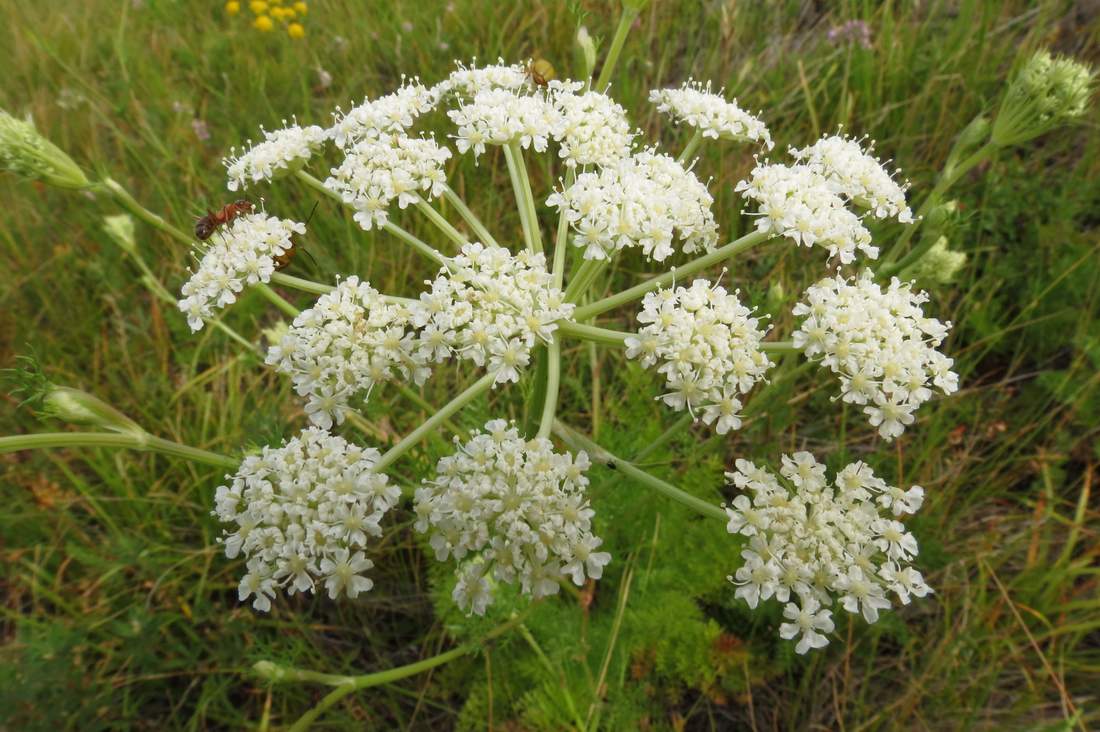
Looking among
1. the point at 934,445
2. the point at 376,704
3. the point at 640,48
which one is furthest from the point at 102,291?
the point at 934,445

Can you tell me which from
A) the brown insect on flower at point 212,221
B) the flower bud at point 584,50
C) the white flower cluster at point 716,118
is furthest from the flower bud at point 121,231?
the white flower cluster at point 716,118

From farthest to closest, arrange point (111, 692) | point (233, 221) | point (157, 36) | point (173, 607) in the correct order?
point (157, 36)
point (173, 607)
point (111, 692)
point (233, 221)

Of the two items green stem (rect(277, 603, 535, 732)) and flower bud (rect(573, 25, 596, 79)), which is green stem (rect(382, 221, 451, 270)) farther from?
green stem (rect(277, 603, 535, 732))

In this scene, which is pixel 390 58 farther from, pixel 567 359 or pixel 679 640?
pixel 679 640

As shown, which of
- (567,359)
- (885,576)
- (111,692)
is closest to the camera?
(885,576)

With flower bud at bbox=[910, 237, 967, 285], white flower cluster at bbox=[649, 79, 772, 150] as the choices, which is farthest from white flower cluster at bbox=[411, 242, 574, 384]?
flower bud at bbox=[910, 237, 967, 285]

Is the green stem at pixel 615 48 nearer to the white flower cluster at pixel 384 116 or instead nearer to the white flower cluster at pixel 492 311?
the white flower cluster at pixel 384 116
